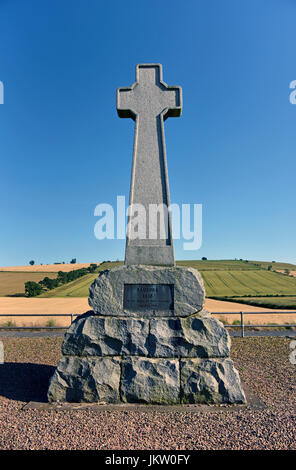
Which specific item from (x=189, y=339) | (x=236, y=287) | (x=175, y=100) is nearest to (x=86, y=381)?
(x=189, y=339)

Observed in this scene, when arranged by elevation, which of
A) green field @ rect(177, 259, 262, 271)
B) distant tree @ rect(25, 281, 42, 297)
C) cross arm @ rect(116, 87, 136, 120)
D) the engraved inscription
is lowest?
distant tree @ rect(25, 281, 42, 297)

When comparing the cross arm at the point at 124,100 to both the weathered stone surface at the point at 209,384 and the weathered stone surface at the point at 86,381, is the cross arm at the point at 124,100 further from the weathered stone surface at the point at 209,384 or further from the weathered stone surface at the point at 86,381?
the weathered stone surface at the point at 209,384

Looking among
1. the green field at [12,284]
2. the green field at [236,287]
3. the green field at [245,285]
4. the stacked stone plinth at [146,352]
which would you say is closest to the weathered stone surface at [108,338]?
the stacked stone plinth at [146,352]

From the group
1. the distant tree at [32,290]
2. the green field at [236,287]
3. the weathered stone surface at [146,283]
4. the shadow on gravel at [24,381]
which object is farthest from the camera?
the distant tree at [32,290]

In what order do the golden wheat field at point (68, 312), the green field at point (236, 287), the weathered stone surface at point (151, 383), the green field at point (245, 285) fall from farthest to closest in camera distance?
1. the green field at point (245, 285)
2. the green field at point (236, 287)
3. the golden wheat field at point (68, 312)
4. the weathered stone surface at point (151, 383)

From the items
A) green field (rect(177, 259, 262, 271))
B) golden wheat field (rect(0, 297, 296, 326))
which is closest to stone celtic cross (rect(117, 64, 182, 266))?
golden wheat field (rect(0, 297, 296, 326))

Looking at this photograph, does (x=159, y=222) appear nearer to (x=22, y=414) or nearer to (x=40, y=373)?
(x=22, y=414)

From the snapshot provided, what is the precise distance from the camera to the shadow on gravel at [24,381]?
5.10m

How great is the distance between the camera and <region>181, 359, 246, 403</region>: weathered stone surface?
4578 mm

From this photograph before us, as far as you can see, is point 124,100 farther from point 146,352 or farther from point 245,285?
point 245,285

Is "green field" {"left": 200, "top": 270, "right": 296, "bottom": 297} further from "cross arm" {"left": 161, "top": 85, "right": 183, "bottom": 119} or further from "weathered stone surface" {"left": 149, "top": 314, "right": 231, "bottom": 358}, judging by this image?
"cross arm" {"left": 161, "top": 85, "right": 183, "bottom": 119}
